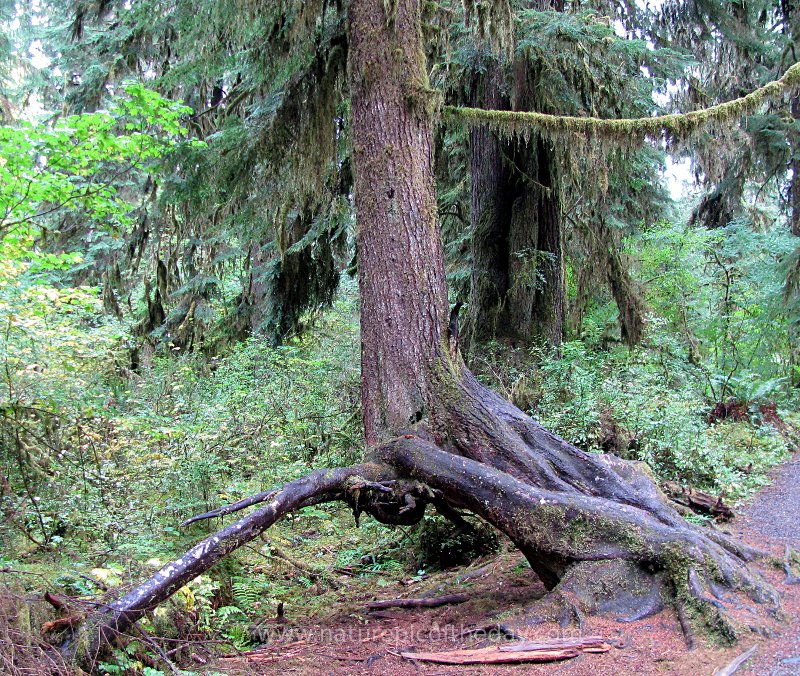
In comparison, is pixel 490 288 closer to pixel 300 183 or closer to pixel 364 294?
pixel 300 183

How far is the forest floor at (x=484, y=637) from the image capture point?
3.67m

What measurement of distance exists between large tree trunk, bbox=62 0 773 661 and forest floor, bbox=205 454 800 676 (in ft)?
0.81

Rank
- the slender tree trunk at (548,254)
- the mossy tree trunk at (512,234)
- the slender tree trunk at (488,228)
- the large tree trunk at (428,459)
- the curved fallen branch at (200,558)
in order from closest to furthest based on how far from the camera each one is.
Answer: the curved fallen branch at (200,558)
the large tree trunk at (428,459)
the mossy tree trunk at (512,234)
the slender tree trunk at (548,254)
the slender tree trunk at (488,228)

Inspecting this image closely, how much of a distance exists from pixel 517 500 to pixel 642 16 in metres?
11.2

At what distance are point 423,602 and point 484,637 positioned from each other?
1.00 meters

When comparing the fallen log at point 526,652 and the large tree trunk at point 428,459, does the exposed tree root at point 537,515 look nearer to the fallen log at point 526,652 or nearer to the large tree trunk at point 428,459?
the large tree trunk at point 428,459

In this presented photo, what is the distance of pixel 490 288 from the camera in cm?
1048

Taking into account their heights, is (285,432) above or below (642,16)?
below

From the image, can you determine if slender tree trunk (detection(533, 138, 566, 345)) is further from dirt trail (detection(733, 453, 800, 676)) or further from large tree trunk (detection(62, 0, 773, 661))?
large tree trunk (detection(62, 0, 773, 661))

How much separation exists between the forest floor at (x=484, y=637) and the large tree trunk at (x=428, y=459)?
9.7 inches

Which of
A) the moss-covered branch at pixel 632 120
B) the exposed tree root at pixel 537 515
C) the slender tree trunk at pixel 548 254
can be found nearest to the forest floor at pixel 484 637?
the exposed tree root at pixel 537 515

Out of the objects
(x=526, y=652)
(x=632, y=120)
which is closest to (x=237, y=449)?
(x=526, y=652)

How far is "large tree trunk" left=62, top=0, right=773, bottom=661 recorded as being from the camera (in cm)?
432

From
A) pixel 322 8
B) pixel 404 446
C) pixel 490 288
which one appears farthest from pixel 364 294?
pixel 490 288
